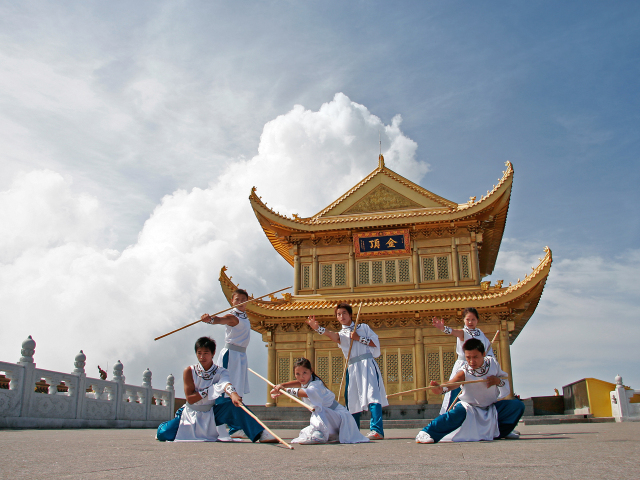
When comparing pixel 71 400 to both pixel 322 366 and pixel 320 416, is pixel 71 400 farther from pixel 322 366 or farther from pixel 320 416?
pixel 320 416

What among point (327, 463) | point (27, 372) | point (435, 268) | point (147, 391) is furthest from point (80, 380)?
point (435, 268)

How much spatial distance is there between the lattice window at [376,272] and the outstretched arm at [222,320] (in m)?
10.7

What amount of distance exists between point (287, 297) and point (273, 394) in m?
11.3

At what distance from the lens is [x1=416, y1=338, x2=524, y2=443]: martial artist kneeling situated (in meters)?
4.82

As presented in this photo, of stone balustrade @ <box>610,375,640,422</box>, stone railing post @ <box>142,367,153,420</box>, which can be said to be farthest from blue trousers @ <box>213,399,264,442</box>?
stone balustrade @ <box>610,375,640,422</box>

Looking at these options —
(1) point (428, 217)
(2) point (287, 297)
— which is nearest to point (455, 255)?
(1) point (428, 217)

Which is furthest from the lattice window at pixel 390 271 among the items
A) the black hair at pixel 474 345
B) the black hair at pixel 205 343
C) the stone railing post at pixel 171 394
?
the black hair at pixel 205 343

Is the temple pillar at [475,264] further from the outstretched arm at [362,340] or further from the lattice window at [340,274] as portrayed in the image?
the outstretched arm at [362,340]

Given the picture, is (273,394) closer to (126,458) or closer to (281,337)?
(126,458)

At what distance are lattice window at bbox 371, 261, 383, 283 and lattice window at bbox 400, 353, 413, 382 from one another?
2623mm

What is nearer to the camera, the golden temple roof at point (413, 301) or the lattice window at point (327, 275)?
the golden temple roof at point (413, 301)

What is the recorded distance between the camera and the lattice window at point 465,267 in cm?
1614

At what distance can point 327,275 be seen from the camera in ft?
56.0

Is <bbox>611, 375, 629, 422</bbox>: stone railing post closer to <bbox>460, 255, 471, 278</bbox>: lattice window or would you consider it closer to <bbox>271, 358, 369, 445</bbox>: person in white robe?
<bbox>460, 255, 471, 278</bbox>: lattice window
